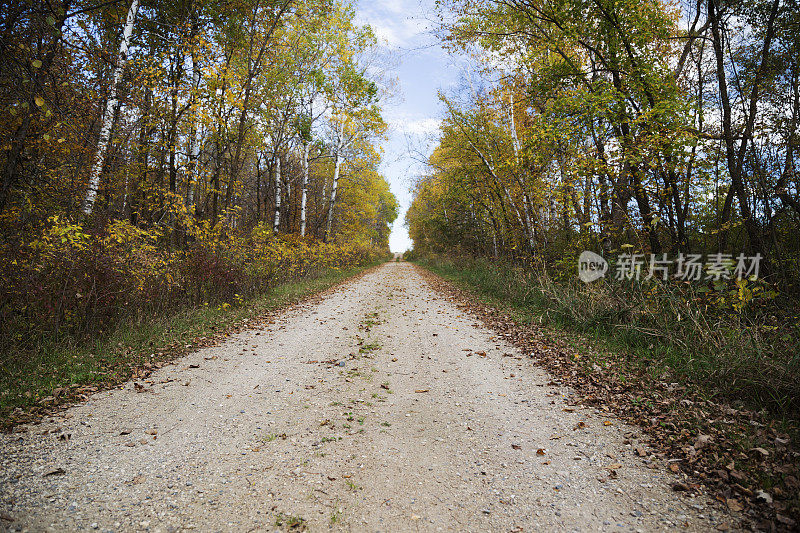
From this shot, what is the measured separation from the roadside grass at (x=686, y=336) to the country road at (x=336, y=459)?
153 cm

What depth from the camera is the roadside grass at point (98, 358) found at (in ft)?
13.1

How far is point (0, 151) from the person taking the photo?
5742mm

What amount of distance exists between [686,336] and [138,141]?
12707 mm

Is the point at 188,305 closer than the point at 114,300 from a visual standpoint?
No

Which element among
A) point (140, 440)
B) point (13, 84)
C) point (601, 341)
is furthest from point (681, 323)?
point (13, 84)

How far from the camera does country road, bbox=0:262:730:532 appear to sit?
250cm

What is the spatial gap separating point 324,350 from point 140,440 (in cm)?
310

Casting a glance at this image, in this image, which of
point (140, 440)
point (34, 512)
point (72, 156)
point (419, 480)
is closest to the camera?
point (34, 512)

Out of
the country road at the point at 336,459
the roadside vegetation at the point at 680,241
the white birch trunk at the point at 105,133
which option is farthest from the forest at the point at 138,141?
the roadside vegetation at the point at 680,241

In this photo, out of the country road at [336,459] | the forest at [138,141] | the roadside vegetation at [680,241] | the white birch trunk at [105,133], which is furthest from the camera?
the white birch trunk at [105,133]

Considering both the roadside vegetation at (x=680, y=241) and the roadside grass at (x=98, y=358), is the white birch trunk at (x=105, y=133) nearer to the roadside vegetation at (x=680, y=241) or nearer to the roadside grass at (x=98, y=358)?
the roadside grass at (x=98, y=358)

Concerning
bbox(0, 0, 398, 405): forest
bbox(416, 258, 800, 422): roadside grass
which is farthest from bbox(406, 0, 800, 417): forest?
bbox(0, 0, 398, 405): forest

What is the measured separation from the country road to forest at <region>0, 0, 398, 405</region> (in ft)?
6.84

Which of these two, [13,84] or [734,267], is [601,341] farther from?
[13,84]
